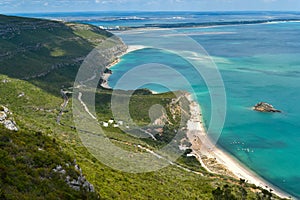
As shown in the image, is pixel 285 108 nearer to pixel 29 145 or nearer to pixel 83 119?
pixel 83 119

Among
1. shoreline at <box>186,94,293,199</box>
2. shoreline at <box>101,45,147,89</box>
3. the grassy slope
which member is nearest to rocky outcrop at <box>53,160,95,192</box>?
the grassy slope

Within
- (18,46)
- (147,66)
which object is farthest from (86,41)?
(18,46)

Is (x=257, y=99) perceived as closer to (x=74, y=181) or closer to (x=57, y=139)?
(x=57, y=139)

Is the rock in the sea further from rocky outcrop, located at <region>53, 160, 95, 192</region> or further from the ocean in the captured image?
rocky outcrop, located at <region>53, 160, 95, 192</region>

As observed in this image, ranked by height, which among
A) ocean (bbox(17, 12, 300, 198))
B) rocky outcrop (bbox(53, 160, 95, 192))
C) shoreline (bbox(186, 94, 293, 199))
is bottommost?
shoreline (bbox(186, 94, 293, 199))

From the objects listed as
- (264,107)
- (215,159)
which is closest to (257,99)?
(264,107)

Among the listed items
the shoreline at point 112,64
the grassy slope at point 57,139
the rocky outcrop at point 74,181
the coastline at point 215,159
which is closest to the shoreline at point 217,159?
the coastline at point 215,159
